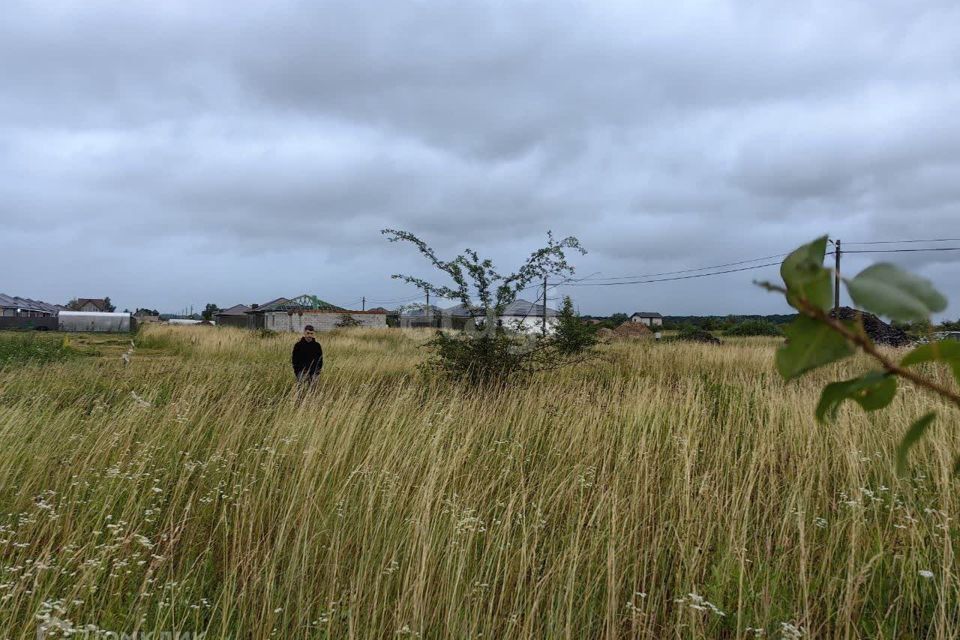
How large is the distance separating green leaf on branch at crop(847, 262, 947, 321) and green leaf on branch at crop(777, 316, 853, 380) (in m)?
0.04

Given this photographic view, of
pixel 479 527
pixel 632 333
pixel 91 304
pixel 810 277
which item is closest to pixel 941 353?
pixel 810 277

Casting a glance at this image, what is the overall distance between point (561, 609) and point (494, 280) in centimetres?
742

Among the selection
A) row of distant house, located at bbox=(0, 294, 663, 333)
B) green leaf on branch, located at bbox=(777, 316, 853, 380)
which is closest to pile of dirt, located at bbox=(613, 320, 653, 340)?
row of distant house, located at bbox=(0, 294, 663, 333)

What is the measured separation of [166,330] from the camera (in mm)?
25719

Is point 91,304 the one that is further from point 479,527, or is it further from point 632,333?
point 479,527

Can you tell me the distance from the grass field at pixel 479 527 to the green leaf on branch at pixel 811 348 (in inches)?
75.4

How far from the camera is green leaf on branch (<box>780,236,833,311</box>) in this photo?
0.41 metres

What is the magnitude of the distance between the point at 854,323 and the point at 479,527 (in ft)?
9.17

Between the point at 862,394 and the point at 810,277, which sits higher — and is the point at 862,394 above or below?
below

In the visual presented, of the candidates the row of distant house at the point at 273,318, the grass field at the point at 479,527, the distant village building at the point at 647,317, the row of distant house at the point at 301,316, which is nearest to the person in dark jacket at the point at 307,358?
the grass field at the point at 479,527

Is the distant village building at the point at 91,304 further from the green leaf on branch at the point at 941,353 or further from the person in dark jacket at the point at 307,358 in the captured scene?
the green leaf on branch at the point at 941,353

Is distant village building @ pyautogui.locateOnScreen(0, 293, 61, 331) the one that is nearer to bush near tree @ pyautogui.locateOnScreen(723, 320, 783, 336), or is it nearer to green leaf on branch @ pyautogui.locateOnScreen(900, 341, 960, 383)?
bush near tree @ pyautogui.locateOnScreen(723, 320, 783, 336)

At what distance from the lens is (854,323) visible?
0.50m

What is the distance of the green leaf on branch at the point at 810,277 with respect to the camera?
0.41m
